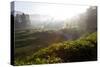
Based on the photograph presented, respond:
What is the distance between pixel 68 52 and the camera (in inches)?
91.6

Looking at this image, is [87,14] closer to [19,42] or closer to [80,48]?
[80,48]

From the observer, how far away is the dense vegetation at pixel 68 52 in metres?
2.18

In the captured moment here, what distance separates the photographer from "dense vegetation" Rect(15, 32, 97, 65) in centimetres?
218

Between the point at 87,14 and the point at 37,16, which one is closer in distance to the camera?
the point at 37,16

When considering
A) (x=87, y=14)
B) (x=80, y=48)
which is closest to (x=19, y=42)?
(x=80, y=48)

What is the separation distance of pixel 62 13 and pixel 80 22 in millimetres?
248

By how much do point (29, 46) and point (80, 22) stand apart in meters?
0.67
